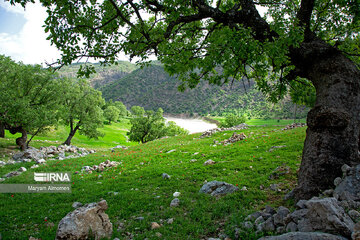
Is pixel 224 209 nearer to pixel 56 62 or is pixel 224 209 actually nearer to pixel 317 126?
pixel 317 126

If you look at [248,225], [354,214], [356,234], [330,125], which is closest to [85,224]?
[248,225]

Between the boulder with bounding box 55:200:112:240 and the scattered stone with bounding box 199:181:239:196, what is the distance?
370 centimetres

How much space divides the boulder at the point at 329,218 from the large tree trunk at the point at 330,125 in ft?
5.04

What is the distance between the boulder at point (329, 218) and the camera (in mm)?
3297

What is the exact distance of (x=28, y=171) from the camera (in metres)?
13.4

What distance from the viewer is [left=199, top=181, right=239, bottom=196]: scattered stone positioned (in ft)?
23.5

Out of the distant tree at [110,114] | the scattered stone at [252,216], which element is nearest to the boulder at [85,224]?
the scattered stone at [252,216]

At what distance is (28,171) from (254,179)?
47.5 feet

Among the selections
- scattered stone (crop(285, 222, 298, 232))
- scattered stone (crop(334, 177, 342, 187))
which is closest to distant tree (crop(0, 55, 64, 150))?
scattered stone (crop(285, 222, 298, 232))

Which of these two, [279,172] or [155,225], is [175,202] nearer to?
[155,225]

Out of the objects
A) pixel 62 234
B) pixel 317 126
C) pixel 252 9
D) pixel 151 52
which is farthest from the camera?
pixel 151 52

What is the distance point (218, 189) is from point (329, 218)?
13.8 ft

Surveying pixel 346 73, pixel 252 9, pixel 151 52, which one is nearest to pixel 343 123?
pixel 346 73

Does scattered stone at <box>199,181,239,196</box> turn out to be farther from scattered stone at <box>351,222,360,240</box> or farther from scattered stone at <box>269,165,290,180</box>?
scattered stone at <box>351,222,360,240</box>
